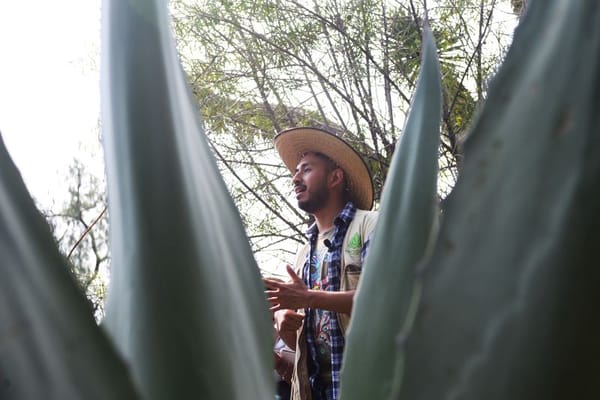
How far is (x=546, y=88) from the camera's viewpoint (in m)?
0.16

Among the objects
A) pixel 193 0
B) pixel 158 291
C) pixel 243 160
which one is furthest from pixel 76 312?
pixel 243 160

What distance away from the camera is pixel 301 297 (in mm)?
1145

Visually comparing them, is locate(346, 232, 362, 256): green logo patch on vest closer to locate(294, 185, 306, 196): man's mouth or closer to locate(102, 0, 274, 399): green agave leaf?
locate(294, 185, 306, 196): man's mouth

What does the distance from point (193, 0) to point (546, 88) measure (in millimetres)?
2871

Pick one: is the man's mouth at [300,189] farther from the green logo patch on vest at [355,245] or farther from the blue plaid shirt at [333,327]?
the green logo patch on vest at [355,245]

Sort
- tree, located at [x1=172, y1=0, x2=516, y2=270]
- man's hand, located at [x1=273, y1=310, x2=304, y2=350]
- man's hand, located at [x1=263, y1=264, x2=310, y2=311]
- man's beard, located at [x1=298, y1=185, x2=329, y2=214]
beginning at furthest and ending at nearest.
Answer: tree, located at [x1=172, y1=0, x2=516, y2=270]
man's beard, located at [x1=298, y1=185, x2=329, y2=214]
man's hand, located at [x1=273, y1=310, x2=304, y2=350]
man's hand, located at [x1=263, y1=264, x2=310, y2=311]

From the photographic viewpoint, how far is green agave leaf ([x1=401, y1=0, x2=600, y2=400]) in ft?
0.47

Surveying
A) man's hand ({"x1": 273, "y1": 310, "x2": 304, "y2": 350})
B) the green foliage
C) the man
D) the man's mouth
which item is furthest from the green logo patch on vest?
the green foliage

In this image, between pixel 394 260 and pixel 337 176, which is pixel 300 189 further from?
pixel 394 260

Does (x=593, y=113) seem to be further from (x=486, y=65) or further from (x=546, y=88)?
(x=486, y=65)

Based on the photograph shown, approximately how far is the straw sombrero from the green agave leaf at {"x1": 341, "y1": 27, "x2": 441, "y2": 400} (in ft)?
4.60

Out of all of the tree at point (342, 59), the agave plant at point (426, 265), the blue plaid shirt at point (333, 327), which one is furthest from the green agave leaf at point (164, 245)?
the tree at point (342, 59)

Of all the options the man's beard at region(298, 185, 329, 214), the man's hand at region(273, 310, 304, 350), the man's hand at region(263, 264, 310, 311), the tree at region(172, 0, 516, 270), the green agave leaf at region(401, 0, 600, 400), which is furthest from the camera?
the tree at region(172, 0, 516, 270)

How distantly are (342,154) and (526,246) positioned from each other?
60.2 inches
